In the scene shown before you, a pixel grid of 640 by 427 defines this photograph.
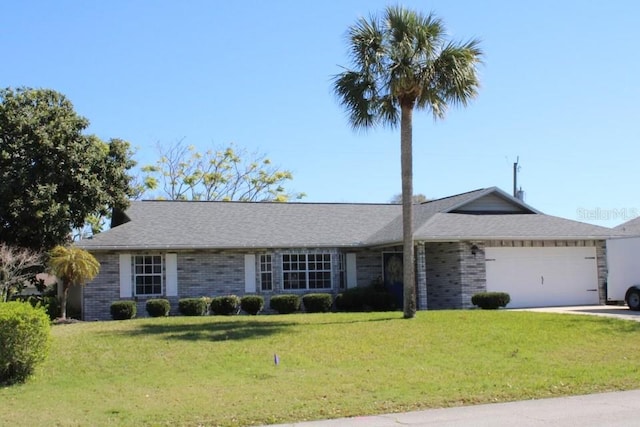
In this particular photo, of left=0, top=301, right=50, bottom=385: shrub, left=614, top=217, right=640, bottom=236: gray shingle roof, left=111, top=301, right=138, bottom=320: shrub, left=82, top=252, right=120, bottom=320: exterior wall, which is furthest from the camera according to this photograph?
left=614, top=217, right=640, bottom=236: gray shingle roof

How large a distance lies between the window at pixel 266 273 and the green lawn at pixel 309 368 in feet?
21.7

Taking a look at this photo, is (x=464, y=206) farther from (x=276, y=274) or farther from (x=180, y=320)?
(x=180, y=320)

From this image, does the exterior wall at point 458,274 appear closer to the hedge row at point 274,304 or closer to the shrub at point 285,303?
the hedge row at point 274,304

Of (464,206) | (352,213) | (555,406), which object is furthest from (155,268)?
(555,406)

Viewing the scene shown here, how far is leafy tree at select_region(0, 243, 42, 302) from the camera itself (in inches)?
875

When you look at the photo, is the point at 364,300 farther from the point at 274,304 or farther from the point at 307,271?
the point at 274,304

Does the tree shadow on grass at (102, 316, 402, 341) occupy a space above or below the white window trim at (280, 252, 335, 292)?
below

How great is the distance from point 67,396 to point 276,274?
15.2 metres

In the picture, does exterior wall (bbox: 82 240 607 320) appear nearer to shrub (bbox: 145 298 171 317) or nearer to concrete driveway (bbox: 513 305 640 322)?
shrub (bbox: 145 298 171 317)

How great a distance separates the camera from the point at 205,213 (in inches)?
1124

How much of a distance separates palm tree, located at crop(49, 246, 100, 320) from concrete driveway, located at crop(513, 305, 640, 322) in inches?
580

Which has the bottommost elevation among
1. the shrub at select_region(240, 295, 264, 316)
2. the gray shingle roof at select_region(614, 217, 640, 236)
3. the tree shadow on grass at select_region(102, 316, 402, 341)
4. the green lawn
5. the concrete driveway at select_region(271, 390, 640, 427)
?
the concrete driveway at select_region(271, 390, 640, 427)

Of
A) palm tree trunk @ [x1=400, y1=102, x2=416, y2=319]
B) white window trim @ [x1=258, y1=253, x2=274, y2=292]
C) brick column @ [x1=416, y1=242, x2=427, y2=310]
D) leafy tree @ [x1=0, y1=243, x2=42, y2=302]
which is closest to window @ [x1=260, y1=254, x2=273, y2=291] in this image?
white window trim @ [x1=258, y1=253, x2=274, y2=292]

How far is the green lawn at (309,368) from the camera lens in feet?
33.7
